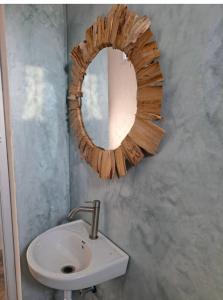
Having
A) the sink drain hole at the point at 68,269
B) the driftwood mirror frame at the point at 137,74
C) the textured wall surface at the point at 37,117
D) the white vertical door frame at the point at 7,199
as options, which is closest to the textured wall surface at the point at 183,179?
the driftwood mirror frame at the point at 137,74

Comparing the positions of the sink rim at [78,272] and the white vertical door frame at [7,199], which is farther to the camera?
the white vertical door frame at [7,199]

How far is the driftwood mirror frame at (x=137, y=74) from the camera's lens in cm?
89

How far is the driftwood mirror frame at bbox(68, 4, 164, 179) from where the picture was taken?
0.89m

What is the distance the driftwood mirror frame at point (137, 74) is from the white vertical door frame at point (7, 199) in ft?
1.67

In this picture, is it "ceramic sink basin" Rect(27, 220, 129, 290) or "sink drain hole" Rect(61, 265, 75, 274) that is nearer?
"ceramic sink basin" Rect(27, 220, 129, 290)

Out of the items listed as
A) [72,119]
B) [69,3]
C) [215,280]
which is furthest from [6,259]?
[69,3]

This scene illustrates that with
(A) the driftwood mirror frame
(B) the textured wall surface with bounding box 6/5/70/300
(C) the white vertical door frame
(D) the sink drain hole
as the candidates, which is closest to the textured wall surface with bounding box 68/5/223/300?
(A) the driftwood mirror frame

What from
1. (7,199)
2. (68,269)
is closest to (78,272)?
(68,269)

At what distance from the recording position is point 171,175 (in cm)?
87

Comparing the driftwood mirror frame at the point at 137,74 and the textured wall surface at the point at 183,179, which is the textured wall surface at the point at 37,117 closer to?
the driftwood mirror frame at the point at 137,74

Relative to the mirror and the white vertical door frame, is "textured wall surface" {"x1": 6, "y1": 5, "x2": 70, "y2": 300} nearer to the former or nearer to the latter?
the white vertical door frame

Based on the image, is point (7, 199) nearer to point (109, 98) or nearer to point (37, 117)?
point (37, 117)

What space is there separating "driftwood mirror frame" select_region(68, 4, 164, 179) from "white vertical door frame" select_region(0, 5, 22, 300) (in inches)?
20.1

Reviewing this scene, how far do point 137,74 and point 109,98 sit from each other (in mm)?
234
